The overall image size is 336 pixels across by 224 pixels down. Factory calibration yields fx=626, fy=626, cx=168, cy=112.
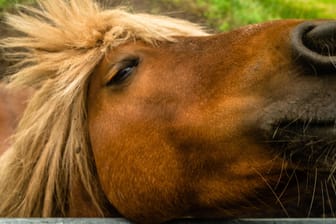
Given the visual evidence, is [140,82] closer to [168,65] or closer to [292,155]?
[168,65]

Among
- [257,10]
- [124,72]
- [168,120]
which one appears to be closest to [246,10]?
[257,10]

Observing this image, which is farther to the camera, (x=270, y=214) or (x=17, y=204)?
(x=17, y=204)

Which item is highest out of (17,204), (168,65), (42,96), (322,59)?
(322,59)

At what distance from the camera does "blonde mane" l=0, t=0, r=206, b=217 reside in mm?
2445

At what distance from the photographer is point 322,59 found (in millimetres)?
1661

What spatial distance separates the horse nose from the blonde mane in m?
0.77

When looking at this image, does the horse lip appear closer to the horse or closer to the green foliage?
the horse

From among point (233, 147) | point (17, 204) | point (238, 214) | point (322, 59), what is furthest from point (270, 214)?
point (17, 204)

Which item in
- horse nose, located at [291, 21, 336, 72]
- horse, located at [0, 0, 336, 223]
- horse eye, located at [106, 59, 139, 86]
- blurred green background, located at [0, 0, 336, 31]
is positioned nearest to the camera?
horse nose, located at [291, 21, 336, 72]

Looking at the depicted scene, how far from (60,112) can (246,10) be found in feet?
13.5

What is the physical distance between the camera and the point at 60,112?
98.2 inches

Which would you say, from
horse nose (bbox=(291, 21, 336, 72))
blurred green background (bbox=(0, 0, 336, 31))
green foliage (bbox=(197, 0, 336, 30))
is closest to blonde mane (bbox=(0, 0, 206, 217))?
horse nose (bbox=(291, 21, 336, 72))

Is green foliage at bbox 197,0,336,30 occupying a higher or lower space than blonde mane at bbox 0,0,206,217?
lower

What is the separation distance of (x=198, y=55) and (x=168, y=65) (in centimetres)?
14
